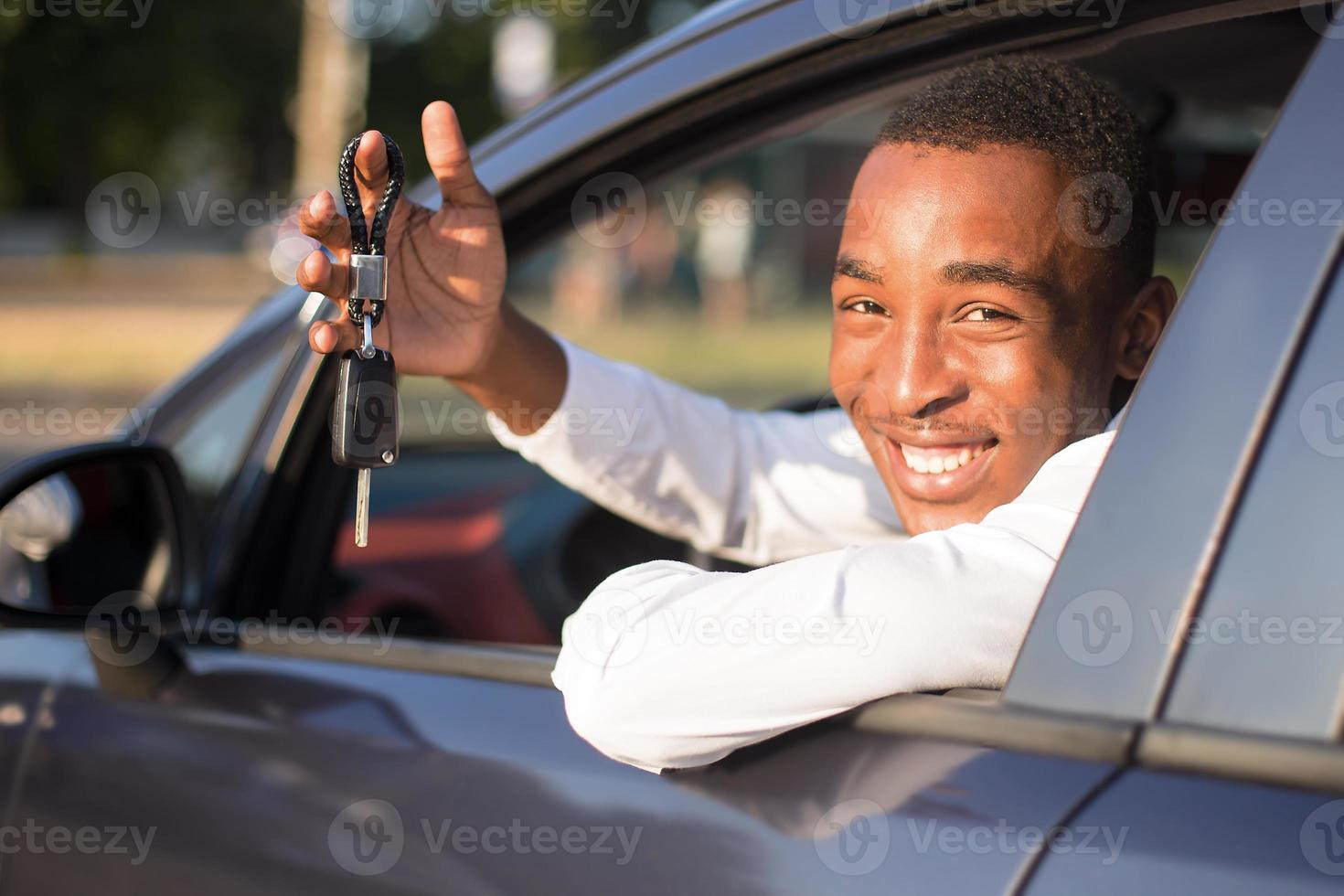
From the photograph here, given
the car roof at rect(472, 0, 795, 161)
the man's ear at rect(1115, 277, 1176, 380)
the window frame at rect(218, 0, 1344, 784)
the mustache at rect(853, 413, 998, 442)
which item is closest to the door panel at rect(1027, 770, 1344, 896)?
the window frame at rect(218, 0, 1344, 784)

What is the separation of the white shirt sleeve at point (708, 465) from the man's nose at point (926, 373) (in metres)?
0.63

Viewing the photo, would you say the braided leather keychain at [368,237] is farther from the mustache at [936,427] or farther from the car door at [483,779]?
the mustache at [936,427]

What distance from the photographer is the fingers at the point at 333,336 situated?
1.65 metres

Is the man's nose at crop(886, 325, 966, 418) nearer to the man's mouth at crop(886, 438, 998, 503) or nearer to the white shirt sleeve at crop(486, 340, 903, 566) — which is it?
the man's mouth at crop(886, 438, 998, 503)

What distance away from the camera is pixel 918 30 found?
5.49 ft

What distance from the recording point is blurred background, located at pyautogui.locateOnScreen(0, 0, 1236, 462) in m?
15.9

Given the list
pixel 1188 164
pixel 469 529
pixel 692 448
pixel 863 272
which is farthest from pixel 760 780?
pixel 469 529

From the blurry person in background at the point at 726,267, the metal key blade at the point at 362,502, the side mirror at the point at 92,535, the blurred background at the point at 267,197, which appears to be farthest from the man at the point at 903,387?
the blurry person in background at the point at 726,267

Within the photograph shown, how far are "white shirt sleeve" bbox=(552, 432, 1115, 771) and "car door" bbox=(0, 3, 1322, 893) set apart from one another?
0.14 ft

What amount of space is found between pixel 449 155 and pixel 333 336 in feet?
0.86

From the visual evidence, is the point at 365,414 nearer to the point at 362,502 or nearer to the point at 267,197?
the point at 362,502

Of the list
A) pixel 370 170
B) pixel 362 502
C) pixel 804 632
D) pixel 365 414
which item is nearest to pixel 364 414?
pixel 365 414

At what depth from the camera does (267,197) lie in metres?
23.8

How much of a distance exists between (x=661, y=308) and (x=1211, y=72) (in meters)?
24.5
